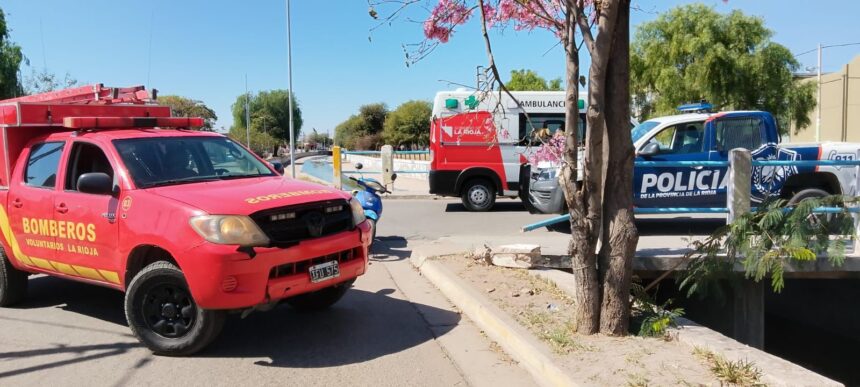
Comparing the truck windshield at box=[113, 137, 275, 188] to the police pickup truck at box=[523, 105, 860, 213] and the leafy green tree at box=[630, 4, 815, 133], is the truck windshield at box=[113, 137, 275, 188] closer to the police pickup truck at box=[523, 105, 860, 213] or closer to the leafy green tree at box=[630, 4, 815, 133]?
the police pickup truck at box=[523, 105, 860, 213]

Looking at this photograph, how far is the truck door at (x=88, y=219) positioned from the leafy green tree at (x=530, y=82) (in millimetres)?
43516

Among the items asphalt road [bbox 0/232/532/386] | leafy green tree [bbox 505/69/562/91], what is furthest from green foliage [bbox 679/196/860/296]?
leafy green tree [bbox 505/69/562/91]

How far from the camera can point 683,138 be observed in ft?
32.8

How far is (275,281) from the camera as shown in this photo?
15.4ft

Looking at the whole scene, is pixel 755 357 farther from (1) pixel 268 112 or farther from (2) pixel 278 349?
(1) pixel 268 112

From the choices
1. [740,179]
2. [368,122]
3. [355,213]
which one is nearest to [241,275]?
[355,213]

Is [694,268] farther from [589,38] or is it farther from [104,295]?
[104,295]

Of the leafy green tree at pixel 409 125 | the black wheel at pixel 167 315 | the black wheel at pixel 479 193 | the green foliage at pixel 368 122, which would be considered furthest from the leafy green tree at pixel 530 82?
the black wheel at pixel 167 315

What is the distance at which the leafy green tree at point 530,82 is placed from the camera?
48172 millimetres

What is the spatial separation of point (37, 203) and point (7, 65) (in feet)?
94.3

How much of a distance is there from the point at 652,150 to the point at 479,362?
224 inches

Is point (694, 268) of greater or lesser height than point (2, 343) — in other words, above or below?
above

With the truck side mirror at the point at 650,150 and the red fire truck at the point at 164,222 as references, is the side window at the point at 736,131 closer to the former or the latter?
the truck side mirror at the point at 650,150

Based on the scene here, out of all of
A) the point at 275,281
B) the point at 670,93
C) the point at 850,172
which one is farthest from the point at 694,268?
the point at 670,93
